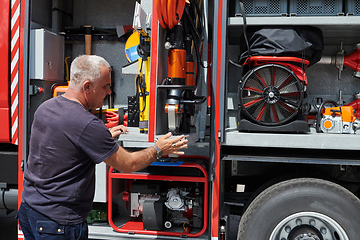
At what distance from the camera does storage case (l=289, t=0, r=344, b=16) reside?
7.87ft

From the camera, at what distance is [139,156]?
2016 millimetres

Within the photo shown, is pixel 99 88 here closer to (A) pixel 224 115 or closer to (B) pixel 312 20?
(A) pixel 224 115

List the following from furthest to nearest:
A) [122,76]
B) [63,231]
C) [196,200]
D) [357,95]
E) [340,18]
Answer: [122,76]
[357,95]
[196,200]
[340,18]
[63,231]

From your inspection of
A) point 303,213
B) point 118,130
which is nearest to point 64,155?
point 118,130

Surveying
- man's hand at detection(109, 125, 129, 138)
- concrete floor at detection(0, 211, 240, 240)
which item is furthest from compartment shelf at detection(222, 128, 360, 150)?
concrete floor at detection(0, 211, 240, 240)

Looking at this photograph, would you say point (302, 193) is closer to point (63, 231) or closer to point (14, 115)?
point (63, 231)

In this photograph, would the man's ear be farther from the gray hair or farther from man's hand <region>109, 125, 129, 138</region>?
man's hand <region>109, 125, 129, 138</region>

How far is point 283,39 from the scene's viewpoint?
2336mm

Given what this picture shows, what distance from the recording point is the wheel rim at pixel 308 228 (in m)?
2.29

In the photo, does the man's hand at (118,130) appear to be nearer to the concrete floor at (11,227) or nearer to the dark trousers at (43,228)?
the dark trousers at (43,228)

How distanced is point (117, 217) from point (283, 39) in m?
2.12

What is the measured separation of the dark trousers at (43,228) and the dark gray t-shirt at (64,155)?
32 millimetres

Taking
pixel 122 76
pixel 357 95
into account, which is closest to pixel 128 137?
pixel 122 76

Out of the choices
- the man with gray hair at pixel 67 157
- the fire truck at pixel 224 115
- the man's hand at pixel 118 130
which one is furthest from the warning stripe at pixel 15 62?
the man with gray hair at pixel 67 157
